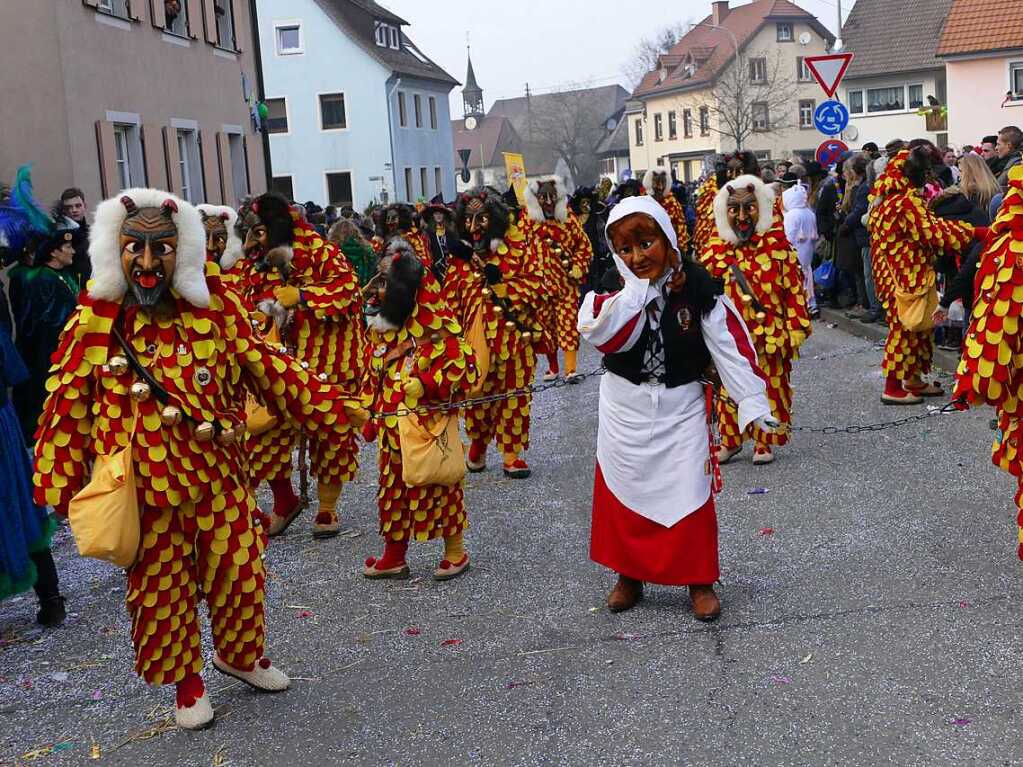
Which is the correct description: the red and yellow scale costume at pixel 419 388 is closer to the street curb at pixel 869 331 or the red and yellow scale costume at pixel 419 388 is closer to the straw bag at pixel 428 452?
the straw bag at pixel 428 452

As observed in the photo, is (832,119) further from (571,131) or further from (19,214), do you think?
(571,131)

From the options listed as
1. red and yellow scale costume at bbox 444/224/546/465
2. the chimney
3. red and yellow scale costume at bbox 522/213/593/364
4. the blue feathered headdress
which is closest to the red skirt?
red and yellow scale costume at bbox 444/224/546/465

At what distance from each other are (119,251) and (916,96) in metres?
54.7

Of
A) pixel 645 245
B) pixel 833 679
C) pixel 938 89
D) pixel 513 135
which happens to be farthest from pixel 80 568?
pixel 513 135

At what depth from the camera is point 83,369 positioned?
4680mm

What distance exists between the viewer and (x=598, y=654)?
17.8 ft

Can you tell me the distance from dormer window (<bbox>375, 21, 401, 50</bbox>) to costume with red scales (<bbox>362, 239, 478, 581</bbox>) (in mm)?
49198

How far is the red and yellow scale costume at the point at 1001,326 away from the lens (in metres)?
5.02

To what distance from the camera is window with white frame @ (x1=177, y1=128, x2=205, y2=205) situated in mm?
21906

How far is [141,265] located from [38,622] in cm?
277

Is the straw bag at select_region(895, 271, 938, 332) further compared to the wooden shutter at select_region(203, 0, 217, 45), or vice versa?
the wooden shutter at select_region(203, 0, 217, 45)

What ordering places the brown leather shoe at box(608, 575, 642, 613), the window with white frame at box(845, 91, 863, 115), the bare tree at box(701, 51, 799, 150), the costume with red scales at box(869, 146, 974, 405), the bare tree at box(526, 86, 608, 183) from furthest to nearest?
the bare tree at box(526, 86, 608, 183)
the bare tree at box(701, 51, 799, 150)
the window with white frame at box(845, 91, 863, 115)
the costume with red scales at box(869, 146, 974, 405)
the brown leather shoe at box(608, 575, 642, 613)

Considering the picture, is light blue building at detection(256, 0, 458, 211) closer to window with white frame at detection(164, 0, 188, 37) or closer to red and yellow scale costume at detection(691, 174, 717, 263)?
window with white frame at detection(164, 0, 188, 37)

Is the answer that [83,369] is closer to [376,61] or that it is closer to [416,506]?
[416,506]
